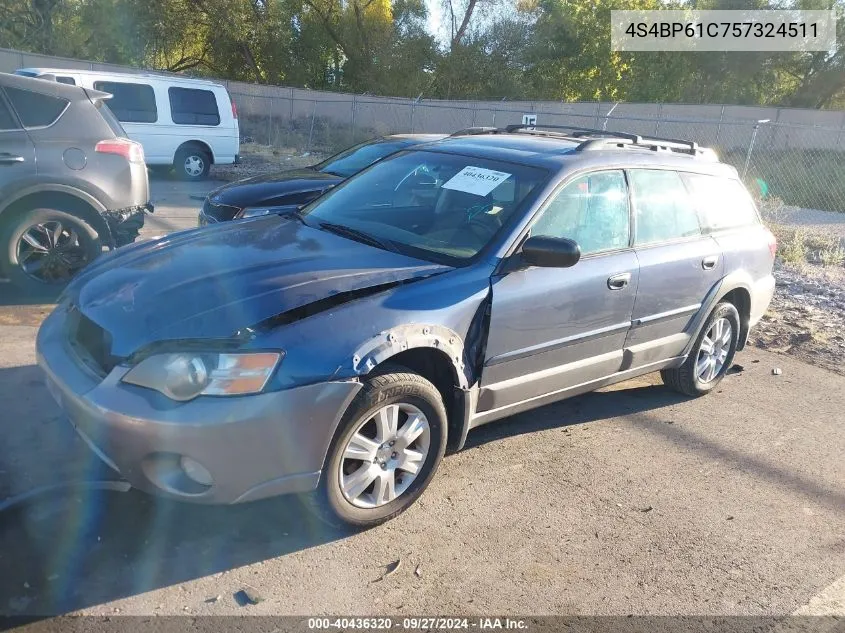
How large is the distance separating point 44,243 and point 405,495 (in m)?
4.24

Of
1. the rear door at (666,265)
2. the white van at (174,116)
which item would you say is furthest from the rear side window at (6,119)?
the white van at (174,116)

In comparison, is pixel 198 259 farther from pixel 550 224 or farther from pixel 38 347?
pixel 550 224

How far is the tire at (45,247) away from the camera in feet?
19.0

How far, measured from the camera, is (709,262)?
482cm

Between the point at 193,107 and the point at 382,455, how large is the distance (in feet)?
40.1

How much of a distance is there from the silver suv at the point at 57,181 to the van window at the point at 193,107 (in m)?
7.67

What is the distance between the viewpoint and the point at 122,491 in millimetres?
3316

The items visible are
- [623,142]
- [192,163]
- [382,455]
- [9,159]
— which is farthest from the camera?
[192,163]

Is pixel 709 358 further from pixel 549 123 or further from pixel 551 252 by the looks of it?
pixel 549 123

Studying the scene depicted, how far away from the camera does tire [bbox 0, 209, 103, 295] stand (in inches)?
228

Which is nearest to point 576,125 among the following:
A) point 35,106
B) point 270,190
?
point 270,190

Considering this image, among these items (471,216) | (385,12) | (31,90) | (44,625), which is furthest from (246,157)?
(385,12)

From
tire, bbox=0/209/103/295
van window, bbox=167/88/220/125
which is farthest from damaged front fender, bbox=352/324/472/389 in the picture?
van window, bbox=167/88/220/125

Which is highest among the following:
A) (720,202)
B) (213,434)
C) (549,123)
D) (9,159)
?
(549,123)
